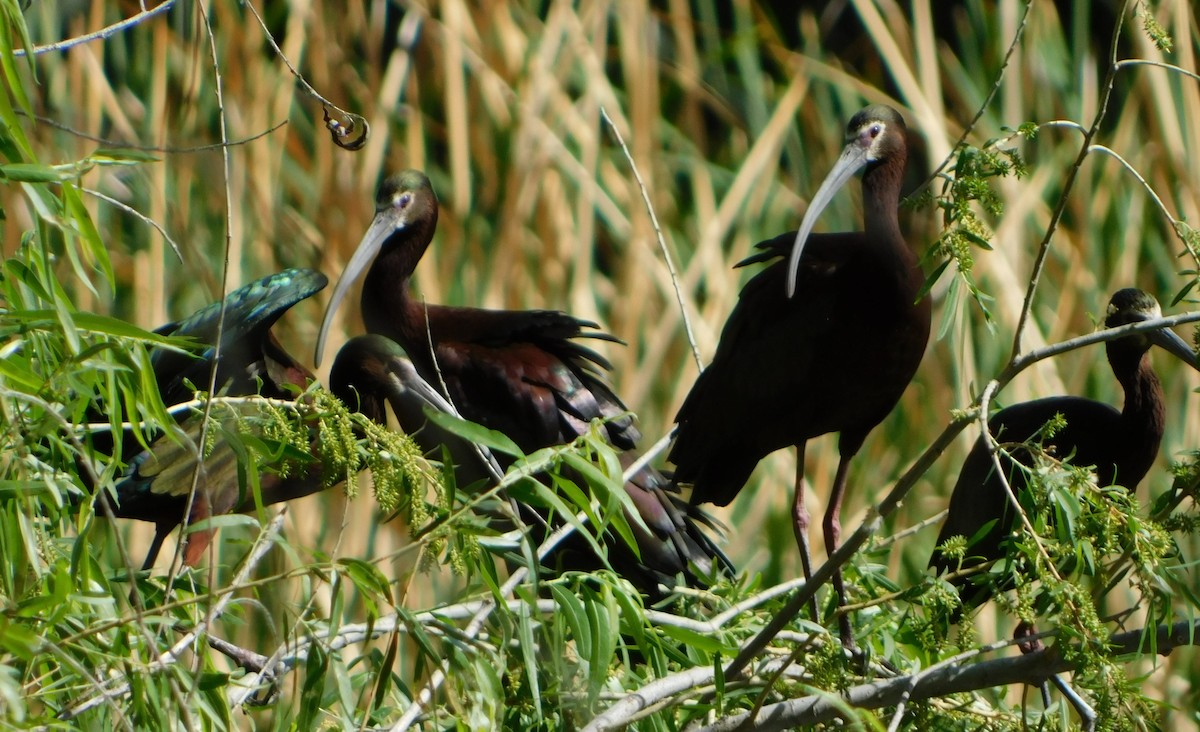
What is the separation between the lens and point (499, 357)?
A: 414 centimetres

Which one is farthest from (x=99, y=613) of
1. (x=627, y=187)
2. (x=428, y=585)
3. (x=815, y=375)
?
(x=627, y=187)

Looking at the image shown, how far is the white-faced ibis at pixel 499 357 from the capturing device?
4066mm

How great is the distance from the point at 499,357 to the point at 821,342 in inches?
44.6

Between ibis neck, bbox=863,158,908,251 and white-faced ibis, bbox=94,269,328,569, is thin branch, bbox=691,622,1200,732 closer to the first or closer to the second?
ibis neck, bbox=863,158,908,251

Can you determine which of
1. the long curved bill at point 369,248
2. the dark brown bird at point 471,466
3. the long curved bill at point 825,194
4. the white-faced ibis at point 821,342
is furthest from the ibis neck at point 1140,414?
the long curved bill at point 369,248

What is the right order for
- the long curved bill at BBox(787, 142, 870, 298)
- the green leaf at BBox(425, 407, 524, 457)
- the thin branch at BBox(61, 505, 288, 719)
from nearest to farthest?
1. the thin branch at BBox(61, 505, 288, 719)
2. the green leaf at BBox(425, 407, 524, 457)
3. the long curved bill at BBox(787, 142, 870, 298)

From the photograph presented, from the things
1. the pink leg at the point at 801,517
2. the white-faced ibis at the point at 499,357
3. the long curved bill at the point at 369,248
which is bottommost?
the pink leg at the point at 801,517

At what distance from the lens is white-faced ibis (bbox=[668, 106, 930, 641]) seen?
3.19 m

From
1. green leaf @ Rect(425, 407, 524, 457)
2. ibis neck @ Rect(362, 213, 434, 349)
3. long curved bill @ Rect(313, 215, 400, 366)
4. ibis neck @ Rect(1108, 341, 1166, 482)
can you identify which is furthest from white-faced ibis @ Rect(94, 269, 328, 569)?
ibis neck @ Rect(1108, 341, 1166, 482)

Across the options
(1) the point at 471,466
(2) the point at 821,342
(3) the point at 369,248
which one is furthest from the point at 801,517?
(3) the point at 369,248

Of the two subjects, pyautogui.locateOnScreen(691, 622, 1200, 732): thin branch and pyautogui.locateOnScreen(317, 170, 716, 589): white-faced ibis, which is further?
pyautogui.locateOnScreen(317, 170, 716, 589): white-faced ibis

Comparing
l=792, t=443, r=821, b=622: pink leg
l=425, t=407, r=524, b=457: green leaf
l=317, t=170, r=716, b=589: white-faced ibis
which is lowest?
l=792, t=443, r=821, b=622: pink leg

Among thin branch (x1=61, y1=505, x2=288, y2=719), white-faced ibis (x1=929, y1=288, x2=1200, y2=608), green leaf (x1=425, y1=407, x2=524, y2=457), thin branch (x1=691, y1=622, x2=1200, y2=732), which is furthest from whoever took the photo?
white-faced ibis (x1=929, y1=288, x2=1200, y2=608)

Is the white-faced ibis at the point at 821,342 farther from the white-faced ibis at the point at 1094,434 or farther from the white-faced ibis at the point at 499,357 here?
the white-faced ibis at the point at 499,357
